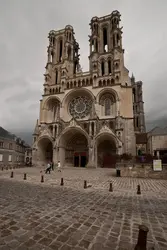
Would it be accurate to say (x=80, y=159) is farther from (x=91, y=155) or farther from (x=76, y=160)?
(x=91, y=155)

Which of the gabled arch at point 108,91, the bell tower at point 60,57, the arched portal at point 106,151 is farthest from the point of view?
the bell tower at point 60,57

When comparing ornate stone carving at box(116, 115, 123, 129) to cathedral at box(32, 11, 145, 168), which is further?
cathedral at box(32, 11, 145, 168)

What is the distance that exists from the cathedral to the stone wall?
912 cm

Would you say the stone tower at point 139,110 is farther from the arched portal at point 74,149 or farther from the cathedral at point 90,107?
the arched portal at point 74,149

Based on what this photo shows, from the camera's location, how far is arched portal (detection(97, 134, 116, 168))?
81.9 feet

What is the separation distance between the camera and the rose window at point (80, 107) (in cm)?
2985

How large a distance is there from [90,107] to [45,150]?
13739 millimetres

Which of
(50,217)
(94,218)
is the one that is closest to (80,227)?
(94,218)

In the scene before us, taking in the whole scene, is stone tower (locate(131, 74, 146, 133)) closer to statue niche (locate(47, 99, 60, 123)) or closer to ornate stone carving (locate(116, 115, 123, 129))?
ornate stone carving (locate(116, 115, 123, 129))

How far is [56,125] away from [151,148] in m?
20.1

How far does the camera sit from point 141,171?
41.2ft

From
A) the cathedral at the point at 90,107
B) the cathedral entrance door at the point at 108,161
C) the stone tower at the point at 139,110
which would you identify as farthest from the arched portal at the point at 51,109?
the stone tower at the point at 139,110

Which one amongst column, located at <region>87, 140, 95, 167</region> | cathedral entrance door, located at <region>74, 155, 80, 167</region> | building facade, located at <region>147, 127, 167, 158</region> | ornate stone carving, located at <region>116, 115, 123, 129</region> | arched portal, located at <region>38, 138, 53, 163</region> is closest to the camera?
column, located at <region>87, 140, 95, 167</region>

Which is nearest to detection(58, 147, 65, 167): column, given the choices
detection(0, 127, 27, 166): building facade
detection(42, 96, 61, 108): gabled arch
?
detection(42, 96, 61, 108): gabled arch
